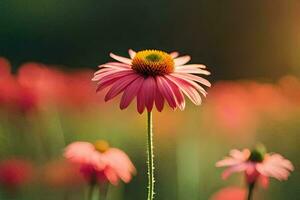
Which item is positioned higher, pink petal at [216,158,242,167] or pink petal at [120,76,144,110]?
pink petal at [120,76,144,110]

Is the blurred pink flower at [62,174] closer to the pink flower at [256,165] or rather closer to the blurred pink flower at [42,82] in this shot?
the blurred pink flower at [42,82]

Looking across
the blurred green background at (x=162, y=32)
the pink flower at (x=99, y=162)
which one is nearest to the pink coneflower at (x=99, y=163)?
the pink flower at (x=99, y=162)

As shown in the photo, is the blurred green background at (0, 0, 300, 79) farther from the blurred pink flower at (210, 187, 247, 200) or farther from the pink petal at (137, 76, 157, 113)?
the pink petal at (137, 76, 157, 113)

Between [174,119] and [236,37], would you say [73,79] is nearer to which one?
[174,119]

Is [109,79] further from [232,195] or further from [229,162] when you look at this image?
[232,195]

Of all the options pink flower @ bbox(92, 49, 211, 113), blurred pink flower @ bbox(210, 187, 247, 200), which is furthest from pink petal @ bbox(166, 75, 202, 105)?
blurred pink flower @ bbox(210, 187, 247, 200)

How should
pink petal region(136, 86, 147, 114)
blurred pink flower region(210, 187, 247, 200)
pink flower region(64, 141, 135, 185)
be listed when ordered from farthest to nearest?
blurred pink flower region(210, 187, 247, 200) → pink flower region(64, 141, 135, 185) → pink petal region(136, 86, 147, 114)
